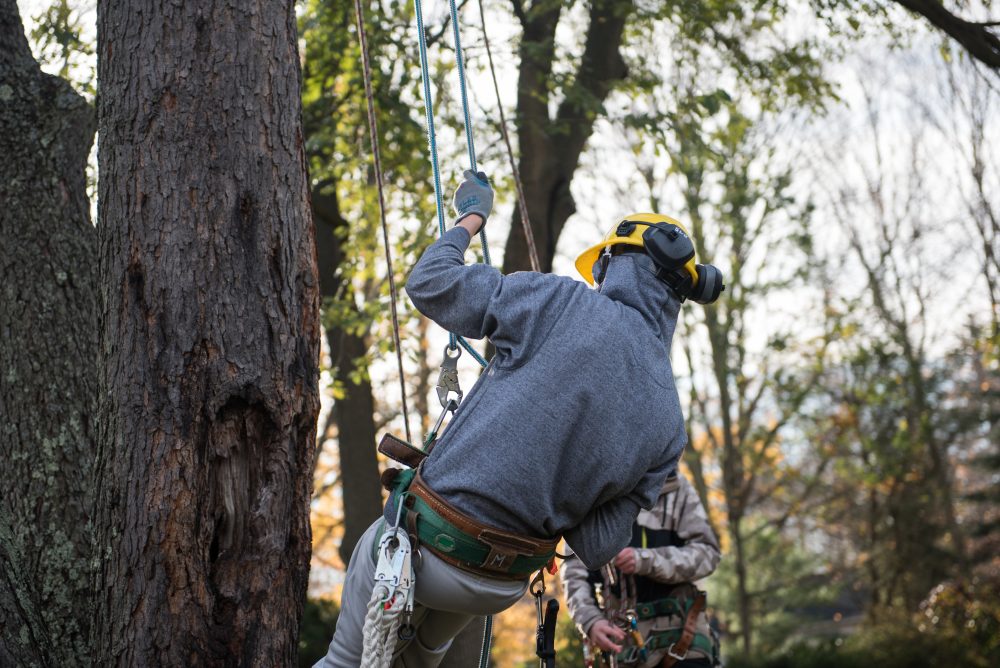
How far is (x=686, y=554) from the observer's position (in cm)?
413

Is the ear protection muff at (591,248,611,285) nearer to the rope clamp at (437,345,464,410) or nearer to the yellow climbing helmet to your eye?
the yellow climbing helmet

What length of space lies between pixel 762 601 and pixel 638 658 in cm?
1564

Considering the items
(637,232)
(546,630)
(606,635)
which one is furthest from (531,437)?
(606,635)

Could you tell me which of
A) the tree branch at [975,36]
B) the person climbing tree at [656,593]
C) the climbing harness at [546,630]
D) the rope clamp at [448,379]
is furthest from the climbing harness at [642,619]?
the tree branch at [975,36]

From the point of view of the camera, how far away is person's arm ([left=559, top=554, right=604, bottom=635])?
4145 millimetres

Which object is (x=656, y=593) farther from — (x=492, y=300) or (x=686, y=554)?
(x=492, y=300)

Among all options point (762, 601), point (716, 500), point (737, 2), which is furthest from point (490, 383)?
point (716, 500)

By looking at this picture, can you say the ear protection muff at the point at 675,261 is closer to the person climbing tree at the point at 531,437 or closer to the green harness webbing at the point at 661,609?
the person climbing tree at the point at 531,437

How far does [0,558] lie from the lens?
289 centimetres

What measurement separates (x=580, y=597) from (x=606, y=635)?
0.22 m

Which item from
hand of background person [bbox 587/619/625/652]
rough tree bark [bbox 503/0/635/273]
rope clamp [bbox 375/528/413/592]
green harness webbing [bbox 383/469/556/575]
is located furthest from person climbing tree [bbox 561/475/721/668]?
rough tree bark [bbox 503/0/635/273]

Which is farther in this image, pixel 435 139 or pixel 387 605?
pixel 435 139

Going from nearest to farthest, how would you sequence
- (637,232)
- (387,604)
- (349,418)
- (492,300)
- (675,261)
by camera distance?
(387,604)
(492,300)
(675,261)
(637,232)
(349,418)

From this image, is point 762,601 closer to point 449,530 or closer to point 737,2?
point 737,2
